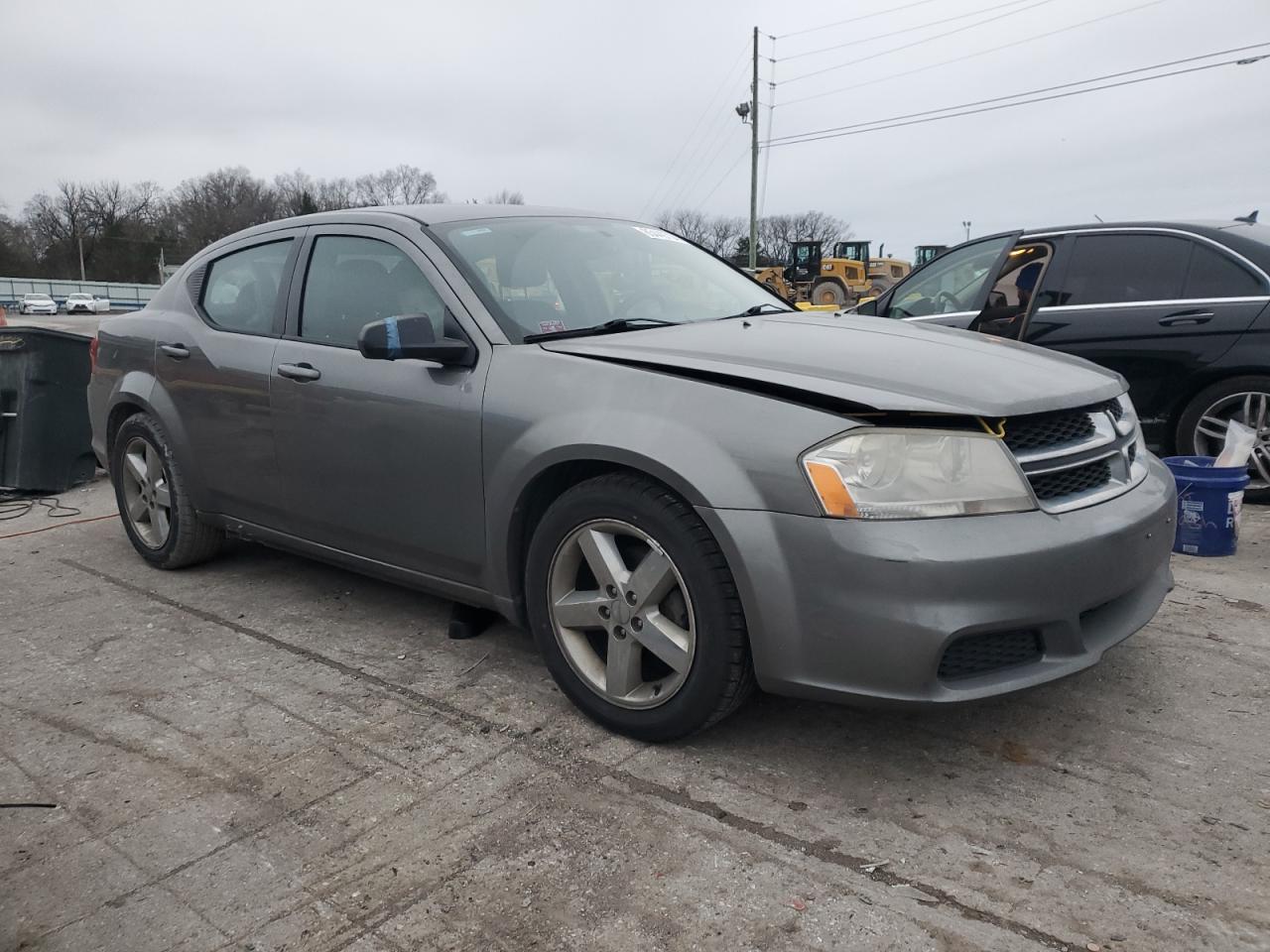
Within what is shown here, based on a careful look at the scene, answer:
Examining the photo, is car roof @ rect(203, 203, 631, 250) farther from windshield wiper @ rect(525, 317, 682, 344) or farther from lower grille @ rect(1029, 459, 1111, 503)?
lower grille @ rect(1029, 459, 1111, 503)

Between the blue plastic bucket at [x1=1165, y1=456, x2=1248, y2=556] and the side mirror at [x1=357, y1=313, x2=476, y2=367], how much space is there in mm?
3461

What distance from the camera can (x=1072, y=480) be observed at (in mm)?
2594

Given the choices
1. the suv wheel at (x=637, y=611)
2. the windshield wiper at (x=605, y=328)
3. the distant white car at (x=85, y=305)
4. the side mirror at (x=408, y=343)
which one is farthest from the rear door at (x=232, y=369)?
the distant white car at (x=85, y=305)

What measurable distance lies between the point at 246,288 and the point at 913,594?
3195 millimetres

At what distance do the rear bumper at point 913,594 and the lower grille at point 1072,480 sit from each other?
0.07 meters

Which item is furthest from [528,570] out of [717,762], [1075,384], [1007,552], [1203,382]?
[1203,382]

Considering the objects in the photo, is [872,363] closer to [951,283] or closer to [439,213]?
[439,213]

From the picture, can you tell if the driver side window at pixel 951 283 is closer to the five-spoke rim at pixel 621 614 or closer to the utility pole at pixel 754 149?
the five-spoke rim at pixel 621 614

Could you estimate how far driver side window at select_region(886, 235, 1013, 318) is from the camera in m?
6.18

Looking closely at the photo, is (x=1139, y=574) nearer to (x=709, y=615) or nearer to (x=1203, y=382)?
(x=709, y=615)

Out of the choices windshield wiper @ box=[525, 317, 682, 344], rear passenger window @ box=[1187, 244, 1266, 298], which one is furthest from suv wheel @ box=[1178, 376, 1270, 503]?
windshield wiper @ box=[525, 317, 682, 344]

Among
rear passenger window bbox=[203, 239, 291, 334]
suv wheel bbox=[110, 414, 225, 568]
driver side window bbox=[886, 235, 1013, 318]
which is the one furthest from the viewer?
driver side window bbox=[886, 235, 1013, 318]

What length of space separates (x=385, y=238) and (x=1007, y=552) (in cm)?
244

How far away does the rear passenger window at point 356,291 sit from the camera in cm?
342
